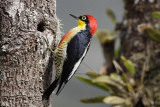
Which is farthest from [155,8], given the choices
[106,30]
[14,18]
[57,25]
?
[14,18]

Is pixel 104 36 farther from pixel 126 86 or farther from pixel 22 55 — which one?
pixel 22 55

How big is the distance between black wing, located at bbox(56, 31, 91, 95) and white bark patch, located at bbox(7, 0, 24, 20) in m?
0.66

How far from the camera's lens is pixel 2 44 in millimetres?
2361

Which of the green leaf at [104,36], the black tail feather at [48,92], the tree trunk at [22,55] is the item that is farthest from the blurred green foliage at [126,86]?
the tree trunk at [22,55]

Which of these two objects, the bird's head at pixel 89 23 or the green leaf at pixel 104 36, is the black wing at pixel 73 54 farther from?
the green leaf at pixel 104 36

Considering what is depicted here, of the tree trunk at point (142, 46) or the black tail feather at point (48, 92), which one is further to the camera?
the tree trunk at point (142, 46)

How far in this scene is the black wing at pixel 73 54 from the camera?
107 inches

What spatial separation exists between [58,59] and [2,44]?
63 cm

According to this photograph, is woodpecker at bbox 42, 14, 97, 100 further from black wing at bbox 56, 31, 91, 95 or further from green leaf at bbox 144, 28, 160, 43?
green leaf at bbox 144, 28, 160, 43

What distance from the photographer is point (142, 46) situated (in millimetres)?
4418

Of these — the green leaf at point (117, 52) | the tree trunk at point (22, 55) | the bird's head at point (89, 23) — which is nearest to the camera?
the tree trunk at point (22, 55)

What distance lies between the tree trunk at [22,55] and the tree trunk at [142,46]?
6.66ft

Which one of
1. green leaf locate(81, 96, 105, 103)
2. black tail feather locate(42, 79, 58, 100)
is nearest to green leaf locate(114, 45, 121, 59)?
green leaf locate(81, 96, 105, 103)

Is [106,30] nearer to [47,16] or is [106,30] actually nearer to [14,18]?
[47,16]
